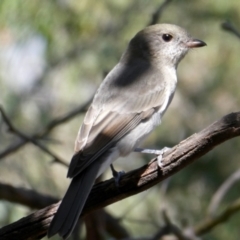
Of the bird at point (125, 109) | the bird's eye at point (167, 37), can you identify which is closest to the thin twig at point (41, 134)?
the bird at point (125, 109)

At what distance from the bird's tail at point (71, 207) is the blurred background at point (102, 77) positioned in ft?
4.35

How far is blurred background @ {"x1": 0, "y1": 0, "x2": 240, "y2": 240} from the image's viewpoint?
6.13 metres

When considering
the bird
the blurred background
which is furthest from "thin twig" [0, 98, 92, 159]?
the bird

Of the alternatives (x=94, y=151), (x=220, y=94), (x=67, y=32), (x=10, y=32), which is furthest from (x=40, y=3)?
(x=220, y=94)

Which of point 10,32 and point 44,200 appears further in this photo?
point 10,32

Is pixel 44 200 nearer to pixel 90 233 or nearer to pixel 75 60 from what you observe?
pixel 90 233

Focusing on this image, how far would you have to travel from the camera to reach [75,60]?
6824 mm

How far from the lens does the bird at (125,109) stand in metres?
4.22

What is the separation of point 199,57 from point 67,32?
219 centimetres

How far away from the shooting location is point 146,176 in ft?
13.3

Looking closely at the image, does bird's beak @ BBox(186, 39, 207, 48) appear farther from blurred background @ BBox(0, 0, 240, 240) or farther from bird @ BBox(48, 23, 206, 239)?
blurred background @ BBox(0, 0, 240, 240)

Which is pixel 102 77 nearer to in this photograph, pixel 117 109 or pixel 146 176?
pixel 117 109

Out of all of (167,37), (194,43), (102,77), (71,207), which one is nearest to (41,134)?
(102,77)

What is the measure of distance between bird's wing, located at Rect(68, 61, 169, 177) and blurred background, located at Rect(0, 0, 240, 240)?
0.61m
